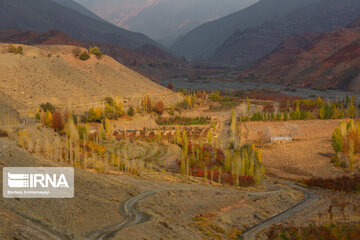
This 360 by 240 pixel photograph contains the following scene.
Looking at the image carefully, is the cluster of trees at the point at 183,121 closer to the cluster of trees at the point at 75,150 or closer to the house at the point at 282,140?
the house at the point at 282,140

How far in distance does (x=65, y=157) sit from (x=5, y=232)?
15.5 meters

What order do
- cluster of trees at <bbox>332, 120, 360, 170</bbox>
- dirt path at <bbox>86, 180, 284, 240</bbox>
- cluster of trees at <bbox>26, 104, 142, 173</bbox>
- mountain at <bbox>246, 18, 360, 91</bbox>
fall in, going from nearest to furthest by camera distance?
1. dirt path at <bbox>86, 180, 284, 240</bbox>
2. cluster of trees at <bbox>26, 104, 142, 173</bbox>
3. cluster of trees at <bbox>332, 120, 360, 170</bbox>
4. mountain at <bbox>246, 18, 360, 91</bbox>

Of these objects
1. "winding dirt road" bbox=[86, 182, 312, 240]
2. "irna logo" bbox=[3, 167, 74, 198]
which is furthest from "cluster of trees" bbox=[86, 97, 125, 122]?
"irna logo" bbox=[3, 167, 74, 198]

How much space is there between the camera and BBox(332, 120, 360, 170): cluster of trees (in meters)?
32.4

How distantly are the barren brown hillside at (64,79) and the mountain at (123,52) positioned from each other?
145 feet

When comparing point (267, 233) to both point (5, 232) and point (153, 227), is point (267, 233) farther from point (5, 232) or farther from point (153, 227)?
point (5, 232)

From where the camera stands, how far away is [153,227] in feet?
52.7

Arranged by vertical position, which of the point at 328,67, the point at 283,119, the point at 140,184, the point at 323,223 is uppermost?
the point at 328,67

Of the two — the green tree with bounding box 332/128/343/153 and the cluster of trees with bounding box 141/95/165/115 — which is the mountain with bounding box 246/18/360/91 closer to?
the cluster of trees with bounding box 141/95/165/115

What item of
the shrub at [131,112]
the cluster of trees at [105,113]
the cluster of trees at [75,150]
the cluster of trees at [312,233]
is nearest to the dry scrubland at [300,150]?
the cluster of trees at [312,233]

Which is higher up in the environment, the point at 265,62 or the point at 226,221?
the point at 265,62

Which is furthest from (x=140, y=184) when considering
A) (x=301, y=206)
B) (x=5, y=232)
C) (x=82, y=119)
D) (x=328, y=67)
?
(x=328, y=67)

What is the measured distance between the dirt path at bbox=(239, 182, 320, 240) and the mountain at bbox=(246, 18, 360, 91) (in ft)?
201

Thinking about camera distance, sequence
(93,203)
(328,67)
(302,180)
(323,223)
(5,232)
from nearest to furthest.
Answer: (5,232)
(93,203)
(323,223)
(302,180)
(328,67)
